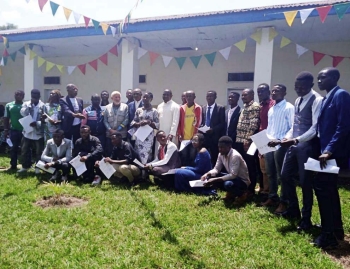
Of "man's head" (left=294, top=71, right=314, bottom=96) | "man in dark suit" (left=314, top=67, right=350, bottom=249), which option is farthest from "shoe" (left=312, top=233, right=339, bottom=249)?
"man's head" (left=294, top=71, right=314, bottom=96)

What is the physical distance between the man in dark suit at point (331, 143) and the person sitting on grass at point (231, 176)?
1.41 m

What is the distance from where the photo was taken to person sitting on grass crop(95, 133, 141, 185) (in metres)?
5.58

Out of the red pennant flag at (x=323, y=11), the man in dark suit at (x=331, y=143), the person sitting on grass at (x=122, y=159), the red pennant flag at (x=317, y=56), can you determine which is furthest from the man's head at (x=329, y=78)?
the red pennant flag at (x=317, y=56)

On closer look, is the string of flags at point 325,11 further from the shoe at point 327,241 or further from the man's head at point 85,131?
the man's head at point 85,131

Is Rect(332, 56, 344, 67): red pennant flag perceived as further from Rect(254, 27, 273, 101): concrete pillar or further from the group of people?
the group of people

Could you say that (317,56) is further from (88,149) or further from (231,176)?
(88,149)

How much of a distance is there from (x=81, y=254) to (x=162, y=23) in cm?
618

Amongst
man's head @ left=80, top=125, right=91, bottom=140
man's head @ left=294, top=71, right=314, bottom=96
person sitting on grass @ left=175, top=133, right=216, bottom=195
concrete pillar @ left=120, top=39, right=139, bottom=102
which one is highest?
concrete pillar @ left=120, top=39, right=139, bottom=102

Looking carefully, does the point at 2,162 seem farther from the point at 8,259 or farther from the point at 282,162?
the point at 282,162

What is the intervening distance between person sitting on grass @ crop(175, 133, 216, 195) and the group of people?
0.02 m

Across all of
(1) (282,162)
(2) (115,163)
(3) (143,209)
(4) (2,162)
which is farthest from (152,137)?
(4) (2,162)

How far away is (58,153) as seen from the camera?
593 centimetres

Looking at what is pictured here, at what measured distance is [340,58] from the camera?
7.68m

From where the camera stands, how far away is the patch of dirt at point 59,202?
4430 mm
